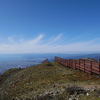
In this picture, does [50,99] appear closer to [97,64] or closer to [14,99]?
[14,99]

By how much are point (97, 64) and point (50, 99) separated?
33.6ft

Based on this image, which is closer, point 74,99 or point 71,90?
point 74,99

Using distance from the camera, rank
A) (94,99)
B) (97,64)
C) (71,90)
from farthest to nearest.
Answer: (97,64) → (71,90) → (94,99)

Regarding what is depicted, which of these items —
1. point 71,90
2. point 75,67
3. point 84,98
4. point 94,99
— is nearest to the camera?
point 94,99

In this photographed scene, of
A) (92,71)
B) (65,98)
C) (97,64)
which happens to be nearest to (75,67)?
(92,71)

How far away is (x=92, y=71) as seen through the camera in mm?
13688

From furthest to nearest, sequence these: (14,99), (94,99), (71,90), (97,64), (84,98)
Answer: (97,64) < (14,99) < (71,90) < (84,98) < (94,99)

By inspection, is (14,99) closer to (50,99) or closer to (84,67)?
(50,99)

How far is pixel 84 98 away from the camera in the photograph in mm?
6309

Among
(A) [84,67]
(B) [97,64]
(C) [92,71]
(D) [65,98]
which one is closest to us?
(D) [65,98]

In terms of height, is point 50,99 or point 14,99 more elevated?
point 50,99

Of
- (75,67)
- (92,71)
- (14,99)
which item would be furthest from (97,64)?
(14,99)

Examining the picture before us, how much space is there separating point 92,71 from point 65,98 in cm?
943

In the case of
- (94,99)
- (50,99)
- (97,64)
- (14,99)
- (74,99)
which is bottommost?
(14,99)
